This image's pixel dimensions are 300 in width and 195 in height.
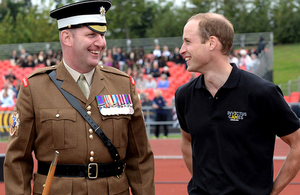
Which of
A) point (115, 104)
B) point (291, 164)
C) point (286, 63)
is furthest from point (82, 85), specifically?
point (286, 63)

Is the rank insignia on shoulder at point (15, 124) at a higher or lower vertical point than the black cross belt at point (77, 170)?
higher

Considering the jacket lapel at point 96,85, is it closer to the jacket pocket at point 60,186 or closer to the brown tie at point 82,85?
the brown tie at point 82,85

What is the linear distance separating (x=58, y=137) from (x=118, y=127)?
1.40 feet

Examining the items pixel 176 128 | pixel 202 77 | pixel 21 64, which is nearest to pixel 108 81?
pixel 202 77

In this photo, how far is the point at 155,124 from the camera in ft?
37.8

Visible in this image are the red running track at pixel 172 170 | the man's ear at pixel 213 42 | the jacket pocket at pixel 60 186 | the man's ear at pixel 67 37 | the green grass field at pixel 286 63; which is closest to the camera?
the man's ear at pixel 213 42

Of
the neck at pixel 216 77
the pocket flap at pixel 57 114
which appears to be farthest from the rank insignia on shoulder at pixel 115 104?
the neck at pixel 216 77

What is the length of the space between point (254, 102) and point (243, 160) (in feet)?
1.17

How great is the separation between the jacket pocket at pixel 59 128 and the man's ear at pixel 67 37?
48 centimetres

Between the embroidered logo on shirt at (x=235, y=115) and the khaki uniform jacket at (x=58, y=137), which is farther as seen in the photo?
the khaki uniform jacket at (x=58, y=137)

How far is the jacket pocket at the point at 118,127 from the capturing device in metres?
2.78

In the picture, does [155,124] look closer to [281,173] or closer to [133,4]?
[281,173]

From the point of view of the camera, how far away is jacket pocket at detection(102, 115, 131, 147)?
9.12 feet

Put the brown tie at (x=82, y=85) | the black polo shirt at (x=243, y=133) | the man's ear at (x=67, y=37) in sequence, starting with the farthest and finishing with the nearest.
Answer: the brown tie at (x=82, y=85) → the man's ear at (x=67, y=37) → the black polo shirt at (x=243, y=133)
